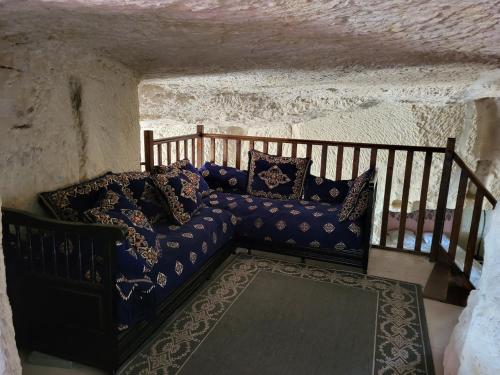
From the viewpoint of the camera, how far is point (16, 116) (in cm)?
209

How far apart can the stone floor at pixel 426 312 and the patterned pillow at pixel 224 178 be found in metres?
1.15

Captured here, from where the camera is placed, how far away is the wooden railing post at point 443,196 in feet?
10.3

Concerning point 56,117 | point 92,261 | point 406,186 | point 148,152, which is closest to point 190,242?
point 92,261

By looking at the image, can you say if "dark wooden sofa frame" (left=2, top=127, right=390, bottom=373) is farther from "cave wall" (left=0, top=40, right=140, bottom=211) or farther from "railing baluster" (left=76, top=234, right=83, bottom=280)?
"cave wall" (left=0, top=40, right=140, bottom=211)

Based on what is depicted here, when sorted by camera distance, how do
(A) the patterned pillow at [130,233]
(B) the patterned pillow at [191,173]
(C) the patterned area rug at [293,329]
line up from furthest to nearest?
(B) the patterned pillow at [191,173] → (C) the patterned area rug at [293,329] → (A) the patterned pillow at [130,233]

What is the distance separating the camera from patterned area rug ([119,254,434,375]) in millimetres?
2008

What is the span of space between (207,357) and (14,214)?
1.20m

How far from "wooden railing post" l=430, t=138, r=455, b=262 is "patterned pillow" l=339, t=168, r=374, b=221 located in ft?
2.15

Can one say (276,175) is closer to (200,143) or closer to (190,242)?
(200,143)

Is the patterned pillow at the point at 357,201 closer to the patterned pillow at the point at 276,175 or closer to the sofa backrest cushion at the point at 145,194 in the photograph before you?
the patterned pillow at the point at 276,175

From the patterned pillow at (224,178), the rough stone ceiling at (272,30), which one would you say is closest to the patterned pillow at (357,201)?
the rough stone ceiling at (272,30)

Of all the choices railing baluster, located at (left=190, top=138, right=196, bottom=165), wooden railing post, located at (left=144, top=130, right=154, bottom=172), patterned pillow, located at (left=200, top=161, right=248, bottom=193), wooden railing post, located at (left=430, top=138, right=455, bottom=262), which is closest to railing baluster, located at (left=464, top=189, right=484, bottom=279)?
wooden railing post, located at (left=430, top=138, right=455, bottom=262)

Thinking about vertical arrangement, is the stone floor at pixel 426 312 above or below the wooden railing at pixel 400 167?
below

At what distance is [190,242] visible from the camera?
8.38ft
